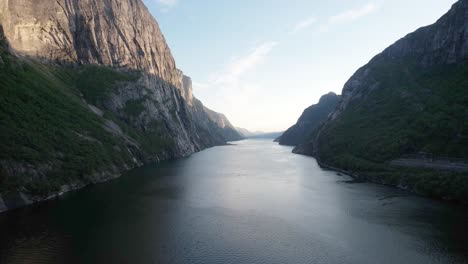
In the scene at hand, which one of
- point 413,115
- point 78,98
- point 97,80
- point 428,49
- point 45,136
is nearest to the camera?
point 45,136

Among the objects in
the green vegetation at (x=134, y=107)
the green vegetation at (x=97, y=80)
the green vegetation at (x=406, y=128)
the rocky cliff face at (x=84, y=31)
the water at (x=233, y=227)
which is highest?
the rocky cliff face at (x=84, y=31)

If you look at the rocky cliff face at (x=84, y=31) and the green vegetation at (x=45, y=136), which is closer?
the green vegetation at (x=45, y=136)

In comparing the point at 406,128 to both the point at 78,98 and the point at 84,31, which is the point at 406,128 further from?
the point at 84,31

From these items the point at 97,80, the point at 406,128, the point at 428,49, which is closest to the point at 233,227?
the point at 406,128

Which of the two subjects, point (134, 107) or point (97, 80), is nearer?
point (97, 80)

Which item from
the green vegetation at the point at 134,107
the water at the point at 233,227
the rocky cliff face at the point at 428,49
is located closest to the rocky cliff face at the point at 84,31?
the green vegetation at the point at 134,107

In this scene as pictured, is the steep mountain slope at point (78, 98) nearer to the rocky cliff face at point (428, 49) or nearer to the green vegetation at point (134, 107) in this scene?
the green vegetation at point (134, 107)
